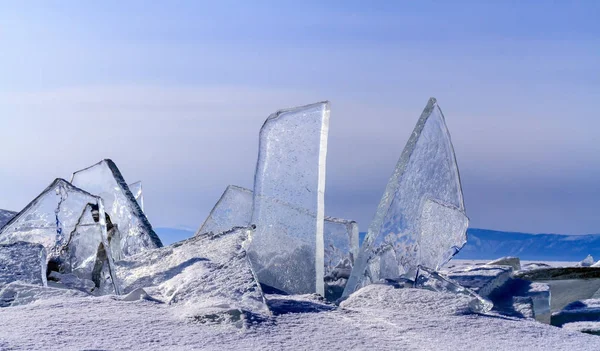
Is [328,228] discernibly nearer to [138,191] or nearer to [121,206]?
[121,206]

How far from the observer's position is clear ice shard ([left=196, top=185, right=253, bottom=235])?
13.0 ft

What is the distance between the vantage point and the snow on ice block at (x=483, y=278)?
3.18 m

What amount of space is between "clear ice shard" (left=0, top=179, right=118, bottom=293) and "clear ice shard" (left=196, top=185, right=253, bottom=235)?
2.43 ft

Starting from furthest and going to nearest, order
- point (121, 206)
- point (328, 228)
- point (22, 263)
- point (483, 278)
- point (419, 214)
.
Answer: point (121, 206) < point (328, 228) < point (419, 214) < point (483, 278) < point (22, 263)

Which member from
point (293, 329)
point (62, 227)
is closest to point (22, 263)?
point (62, 227)

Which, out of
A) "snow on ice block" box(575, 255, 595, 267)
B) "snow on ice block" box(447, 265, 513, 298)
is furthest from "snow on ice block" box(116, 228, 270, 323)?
"snow on ice block" box(575, 255, 595, 267)

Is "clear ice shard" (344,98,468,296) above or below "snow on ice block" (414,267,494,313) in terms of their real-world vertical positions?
above

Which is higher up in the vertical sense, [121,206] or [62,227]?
[121,206]

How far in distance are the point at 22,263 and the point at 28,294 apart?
0.48 meters

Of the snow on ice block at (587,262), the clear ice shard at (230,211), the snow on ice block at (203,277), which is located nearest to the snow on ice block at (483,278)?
the snow on ice block at (203,277)

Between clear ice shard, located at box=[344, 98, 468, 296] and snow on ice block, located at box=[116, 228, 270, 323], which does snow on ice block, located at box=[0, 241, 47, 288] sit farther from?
clear ice shard, located at box=[344, 98, 468, 296]

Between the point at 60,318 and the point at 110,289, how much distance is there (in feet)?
3.21

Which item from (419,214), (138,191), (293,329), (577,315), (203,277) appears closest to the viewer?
(293,329)

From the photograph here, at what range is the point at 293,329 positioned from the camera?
7.07 feet
